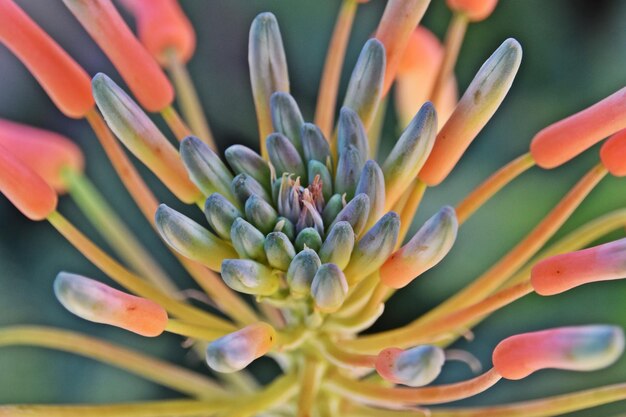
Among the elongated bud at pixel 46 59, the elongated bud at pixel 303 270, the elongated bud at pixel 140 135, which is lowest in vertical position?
the elongated bud at pixel 303 270

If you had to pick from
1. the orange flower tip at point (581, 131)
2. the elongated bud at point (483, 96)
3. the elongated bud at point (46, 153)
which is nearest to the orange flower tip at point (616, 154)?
the orange flower tip at point (581, 131)

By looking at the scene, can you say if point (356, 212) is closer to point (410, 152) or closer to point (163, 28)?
point (410, 152)

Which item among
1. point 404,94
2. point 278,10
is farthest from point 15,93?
point 404,94

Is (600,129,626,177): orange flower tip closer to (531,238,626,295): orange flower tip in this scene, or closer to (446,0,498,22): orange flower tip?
(531,238,626,295): orange flower tip

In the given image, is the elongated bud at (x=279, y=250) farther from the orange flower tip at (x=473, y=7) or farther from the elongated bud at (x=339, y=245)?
the orange flower tip at (x=473, y=7)

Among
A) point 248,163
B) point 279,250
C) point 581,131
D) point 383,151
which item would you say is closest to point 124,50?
point 248,163

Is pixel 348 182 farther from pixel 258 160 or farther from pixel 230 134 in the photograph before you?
pixel 230 134
